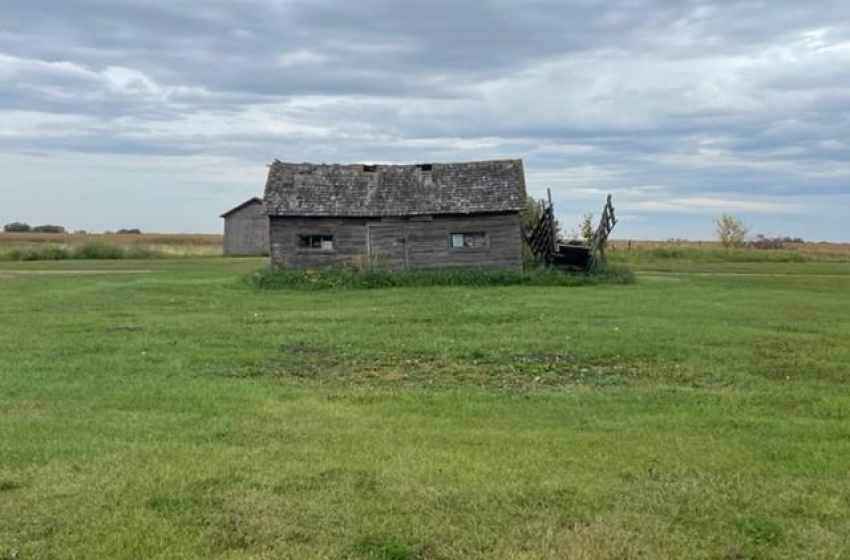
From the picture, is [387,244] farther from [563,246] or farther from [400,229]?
[563,246]

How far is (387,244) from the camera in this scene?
39.2 metres

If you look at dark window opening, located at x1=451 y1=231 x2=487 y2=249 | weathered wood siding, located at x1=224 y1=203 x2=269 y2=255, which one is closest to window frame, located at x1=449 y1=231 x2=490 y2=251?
dark window opening, located at x1=451 y1=231 x2=487 y2=249

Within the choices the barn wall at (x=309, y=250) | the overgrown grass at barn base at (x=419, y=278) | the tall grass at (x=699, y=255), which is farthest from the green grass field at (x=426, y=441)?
the tall grass at (x=699, y=255)

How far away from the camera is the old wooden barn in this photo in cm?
3891

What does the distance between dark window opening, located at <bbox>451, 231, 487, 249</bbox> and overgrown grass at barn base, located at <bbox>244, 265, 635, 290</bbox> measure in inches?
47.3

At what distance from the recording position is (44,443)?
8.39 m

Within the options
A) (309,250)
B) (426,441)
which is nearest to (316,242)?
(309,250)

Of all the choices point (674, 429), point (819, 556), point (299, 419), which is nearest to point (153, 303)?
point (299, 419)

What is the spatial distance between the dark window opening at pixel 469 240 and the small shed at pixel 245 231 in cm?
4186

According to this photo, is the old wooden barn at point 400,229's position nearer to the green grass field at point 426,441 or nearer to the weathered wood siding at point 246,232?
the green grass field at point 426,441

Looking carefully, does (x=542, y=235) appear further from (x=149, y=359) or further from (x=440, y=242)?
(x=149, y=359)

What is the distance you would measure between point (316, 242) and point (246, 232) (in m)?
41.6

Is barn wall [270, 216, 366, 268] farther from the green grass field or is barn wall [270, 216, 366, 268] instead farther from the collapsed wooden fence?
the green grass field

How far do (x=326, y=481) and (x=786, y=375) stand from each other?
832 cm
